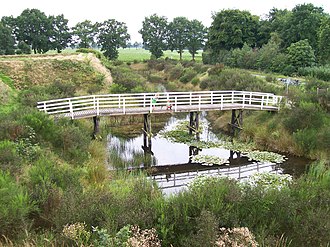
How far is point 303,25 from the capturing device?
4947 cm

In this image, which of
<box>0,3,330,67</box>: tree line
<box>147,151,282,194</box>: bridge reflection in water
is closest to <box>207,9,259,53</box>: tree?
<box>0,3,330,67</box>: tree line

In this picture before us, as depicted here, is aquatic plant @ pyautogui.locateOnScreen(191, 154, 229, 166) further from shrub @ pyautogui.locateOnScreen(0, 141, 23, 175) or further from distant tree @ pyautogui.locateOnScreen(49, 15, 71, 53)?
distant tree @ pyautogui.locateOnScreen(49, 15, 71, 53)

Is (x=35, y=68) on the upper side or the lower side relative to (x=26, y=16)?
lower

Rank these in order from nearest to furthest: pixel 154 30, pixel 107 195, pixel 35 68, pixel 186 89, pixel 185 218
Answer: pixel 185 218, pixel 107 195, pixel 35 68, pixel 186 89, pixel 154 30

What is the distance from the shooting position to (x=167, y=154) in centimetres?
2048

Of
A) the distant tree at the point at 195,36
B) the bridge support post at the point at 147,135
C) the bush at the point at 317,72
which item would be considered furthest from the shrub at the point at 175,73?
the distant tree at the point at 195,36

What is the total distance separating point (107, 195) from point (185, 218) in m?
2.11

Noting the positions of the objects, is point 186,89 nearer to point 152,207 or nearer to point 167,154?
point 167,154

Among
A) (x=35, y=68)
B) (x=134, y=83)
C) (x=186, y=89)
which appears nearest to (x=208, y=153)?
(x=134, y=83)

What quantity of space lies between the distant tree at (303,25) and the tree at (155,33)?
37.5 m

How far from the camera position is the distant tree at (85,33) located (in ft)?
234

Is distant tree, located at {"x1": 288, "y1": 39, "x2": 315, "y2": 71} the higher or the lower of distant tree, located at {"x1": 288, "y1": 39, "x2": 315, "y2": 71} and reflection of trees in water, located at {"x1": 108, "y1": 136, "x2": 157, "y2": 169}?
the higher

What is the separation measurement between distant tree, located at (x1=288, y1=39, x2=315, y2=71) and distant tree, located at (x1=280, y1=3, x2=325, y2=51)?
7948mm

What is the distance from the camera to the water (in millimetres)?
16688
